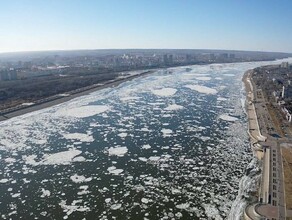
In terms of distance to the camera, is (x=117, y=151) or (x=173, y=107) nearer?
(x=117, y=151)

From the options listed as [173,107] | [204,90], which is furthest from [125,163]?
[204,90]

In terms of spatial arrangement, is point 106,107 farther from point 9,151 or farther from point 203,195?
point 203,195

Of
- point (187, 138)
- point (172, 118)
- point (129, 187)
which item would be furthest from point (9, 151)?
point (172, 118)

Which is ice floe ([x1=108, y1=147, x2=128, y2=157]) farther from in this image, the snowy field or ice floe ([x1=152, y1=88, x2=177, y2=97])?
ice floe ([x1=152, y1=88, x2=177, y2=97])

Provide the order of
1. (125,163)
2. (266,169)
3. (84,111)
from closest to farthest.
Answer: (266,169) → (125,163) → (84,111)

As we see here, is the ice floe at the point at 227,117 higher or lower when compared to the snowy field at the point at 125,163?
higher

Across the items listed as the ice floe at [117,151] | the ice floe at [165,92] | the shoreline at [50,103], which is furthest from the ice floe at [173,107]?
the shoreline at [50,103]

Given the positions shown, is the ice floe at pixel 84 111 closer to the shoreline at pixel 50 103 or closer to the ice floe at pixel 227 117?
the shoreline at pixel 50 103

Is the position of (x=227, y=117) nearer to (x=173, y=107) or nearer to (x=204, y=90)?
(x=173, y=107)
